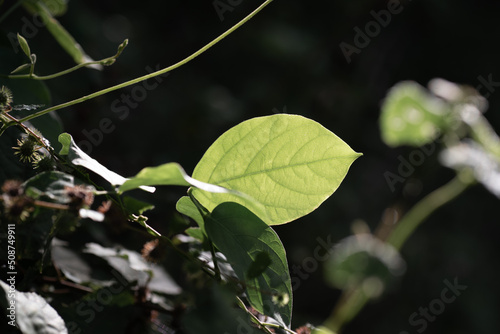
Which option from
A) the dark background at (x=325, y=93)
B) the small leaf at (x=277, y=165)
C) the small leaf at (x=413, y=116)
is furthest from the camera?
the dark background at (x=325, y=93)

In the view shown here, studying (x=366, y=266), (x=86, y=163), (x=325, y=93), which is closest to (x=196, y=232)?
(x=86, y=163)

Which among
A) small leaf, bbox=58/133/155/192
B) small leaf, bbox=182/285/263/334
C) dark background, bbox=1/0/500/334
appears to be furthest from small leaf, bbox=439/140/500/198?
small leaf, bbox=58/133/155/192

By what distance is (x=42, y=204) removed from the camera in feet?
1.31

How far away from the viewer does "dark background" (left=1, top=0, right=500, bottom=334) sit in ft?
5.68

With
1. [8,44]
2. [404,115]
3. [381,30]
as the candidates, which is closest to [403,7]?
[381,30]

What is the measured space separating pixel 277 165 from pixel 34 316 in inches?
9.3

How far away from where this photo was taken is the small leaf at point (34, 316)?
1.25 feet

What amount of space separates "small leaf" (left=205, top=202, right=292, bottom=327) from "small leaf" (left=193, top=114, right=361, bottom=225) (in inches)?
0.7

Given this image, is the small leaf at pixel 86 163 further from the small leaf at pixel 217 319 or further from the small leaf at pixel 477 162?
the small leaf at pixel 477 162

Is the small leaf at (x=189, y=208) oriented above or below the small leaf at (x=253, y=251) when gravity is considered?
above

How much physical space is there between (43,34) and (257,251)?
1.12 metres

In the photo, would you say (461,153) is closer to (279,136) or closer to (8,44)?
(279,136)

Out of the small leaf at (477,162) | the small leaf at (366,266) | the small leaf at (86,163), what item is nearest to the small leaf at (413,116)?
the small leaf at (477,162)

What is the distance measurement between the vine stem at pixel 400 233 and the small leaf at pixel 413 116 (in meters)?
0.13
